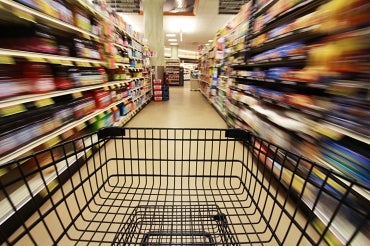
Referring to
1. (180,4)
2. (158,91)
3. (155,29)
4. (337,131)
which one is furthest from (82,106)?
(155,29)

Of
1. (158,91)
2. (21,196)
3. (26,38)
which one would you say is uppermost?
(26,38)

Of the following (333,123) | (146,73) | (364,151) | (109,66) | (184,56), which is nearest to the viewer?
(364,151)

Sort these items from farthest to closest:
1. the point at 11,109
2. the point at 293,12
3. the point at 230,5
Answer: the point at 230,5 → the point at 293,12 → the point at 11,109

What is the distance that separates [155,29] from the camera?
700 cm

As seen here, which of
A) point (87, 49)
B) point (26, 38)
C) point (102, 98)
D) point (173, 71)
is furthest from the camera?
point (173, 71)

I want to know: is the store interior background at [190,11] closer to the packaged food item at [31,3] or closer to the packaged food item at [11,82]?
the packaged food item at [31,3]

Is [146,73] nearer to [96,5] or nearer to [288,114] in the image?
[96,5]

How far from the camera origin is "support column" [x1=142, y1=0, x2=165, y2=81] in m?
6.71

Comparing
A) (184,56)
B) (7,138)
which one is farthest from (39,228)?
(184,56)

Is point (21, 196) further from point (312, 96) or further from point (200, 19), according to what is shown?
point (200, 19)

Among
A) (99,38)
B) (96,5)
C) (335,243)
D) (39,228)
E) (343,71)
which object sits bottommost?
(39,228)

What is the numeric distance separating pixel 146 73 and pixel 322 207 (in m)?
6.32

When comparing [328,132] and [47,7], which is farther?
[47,7]

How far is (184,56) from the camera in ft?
84.9
